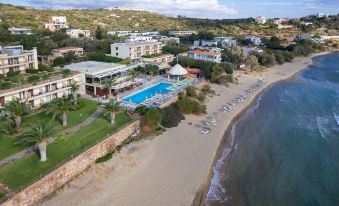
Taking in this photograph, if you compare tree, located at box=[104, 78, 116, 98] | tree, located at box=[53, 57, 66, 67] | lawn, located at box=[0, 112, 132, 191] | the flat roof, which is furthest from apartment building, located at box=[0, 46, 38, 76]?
lawn, located at box=[0, 112, 132, 191]

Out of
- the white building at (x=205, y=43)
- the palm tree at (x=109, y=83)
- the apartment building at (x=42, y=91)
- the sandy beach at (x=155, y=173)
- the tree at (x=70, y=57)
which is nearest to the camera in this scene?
the sandy beach at (x=155, y=173)

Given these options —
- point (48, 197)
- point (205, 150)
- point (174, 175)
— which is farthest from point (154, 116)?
point (48, 197)

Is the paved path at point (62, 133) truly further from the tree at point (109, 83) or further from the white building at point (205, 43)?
the white building at point (205, 43)

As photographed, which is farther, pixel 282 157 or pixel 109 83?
pixel 109 83

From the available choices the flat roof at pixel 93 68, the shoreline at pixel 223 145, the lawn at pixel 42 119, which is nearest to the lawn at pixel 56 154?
the lawn at pixel 42 119

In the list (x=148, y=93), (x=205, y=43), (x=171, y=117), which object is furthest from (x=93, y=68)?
(x=205, y=43)

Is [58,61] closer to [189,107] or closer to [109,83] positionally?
[109,83]

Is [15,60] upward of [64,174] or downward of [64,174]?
upward

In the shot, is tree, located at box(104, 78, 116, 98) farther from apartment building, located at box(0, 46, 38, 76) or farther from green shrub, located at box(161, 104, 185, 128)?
apartment building, located at box(0, 46, 38, 76)
